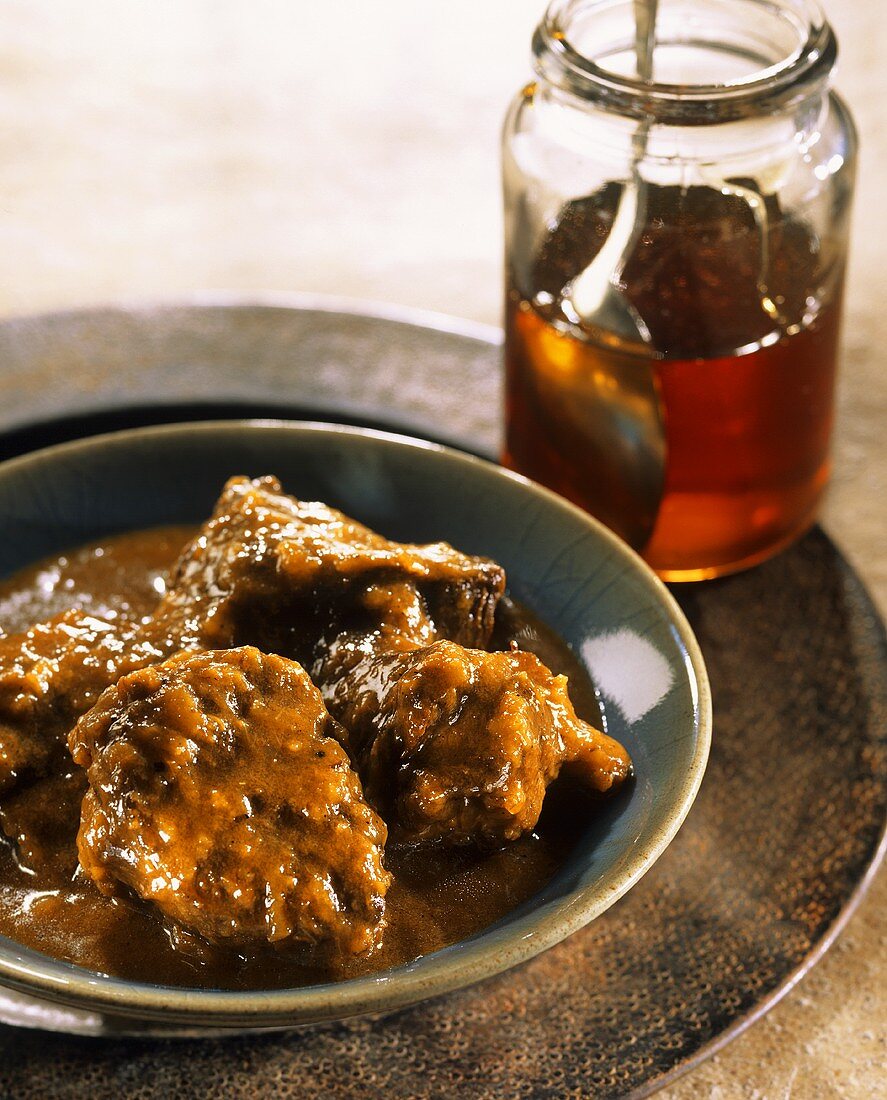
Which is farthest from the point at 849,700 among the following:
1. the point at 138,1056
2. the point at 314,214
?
the point at 314,214

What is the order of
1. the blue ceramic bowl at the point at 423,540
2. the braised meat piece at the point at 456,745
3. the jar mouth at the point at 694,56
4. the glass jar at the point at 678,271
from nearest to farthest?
the blue ceramic bowl at the point at 423,540 → the braised meat piece at the point at 456,745 → the jar mouth at the point at 694,56 → the glass jar at the point at 678,271

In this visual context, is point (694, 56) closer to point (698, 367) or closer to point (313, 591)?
point (698, 367)

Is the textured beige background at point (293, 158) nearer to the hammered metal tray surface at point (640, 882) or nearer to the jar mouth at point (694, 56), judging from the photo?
A: the hammered metal tray surface at point (640, 882)

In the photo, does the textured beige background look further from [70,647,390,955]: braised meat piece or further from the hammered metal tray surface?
[70,647,390,955]: braised meat piece

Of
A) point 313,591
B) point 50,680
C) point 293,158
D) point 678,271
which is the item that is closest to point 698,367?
point 678,271

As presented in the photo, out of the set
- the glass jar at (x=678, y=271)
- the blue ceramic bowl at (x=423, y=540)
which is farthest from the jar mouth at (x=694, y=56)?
the blue ceramic bowl at (x=423, y=540)

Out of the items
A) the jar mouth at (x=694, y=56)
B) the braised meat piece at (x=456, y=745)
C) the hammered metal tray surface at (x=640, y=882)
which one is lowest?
the hammered metal tray surface at (x=640, y=882)

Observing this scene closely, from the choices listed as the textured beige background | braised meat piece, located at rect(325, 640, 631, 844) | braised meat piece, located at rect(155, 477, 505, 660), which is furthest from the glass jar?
braised meat piece, located at rect(325, 640, 631, 844)

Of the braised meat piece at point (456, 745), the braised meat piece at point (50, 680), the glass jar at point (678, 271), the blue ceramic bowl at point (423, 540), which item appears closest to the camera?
the blue ceramic bowl at point (423, 540)

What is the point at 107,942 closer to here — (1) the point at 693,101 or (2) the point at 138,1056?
(2) the point at 138,1056
